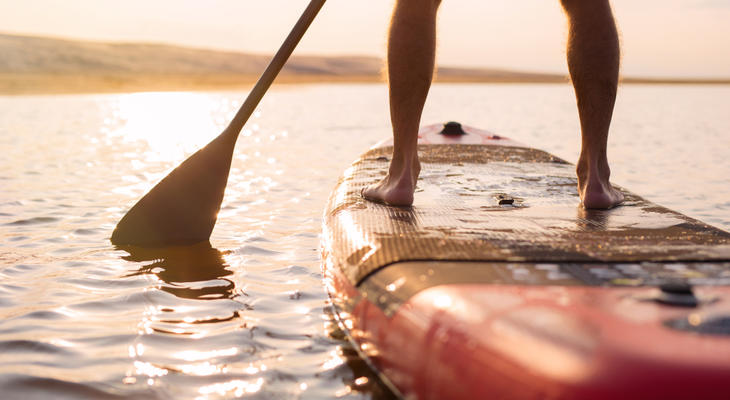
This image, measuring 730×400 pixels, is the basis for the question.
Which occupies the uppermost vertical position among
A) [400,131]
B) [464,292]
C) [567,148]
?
[400,131]

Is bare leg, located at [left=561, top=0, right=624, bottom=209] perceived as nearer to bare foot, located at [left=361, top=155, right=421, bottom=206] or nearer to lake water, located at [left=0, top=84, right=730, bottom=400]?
bare foot, located at [left=361, top=155, right=421, bottom=206]

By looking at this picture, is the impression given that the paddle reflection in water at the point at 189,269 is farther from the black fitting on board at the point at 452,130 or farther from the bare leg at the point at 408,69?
the black fitting on board at the point at 452,130

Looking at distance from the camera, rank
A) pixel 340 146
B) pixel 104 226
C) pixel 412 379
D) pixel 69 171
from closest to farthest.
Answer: pixel 412 379 < pixel 104 226 < pixel 69 171 < pixel 340 146

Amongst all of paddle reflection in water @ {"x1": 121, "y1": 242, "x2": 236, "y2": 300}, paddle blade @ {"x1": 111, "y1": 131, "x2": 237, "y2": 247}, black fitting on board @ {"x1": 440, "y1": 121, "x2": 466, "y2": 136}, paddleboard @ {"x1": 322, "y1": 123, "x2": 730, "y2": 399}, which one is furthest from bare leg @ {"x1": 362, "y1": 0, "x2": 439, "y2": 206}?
black fitting on board @ {"x1": 440, "y1": 121, "x2": 466, "y2": 136}

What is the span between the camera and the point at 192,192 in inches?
117

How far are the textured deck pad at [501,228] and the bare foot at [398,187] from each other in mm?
53

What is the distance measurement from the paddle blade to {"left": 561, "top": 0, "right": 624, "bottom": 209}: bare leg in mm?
1590

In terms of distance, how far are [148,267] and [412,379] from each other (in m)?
1.75

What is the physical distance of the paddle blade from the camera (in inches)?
117

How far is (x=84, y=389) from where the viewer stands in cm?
170

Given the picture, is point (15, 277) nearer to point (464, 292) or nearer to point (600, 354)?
point (464, 292)

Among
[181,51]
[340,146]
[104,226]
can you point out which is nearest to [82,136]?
[340,146]

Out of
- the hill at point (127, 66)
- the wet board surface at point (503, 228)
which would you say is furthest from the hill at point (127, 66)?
the wet board surface at point (503, 228)

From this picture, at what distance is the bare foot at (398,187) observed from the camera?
232cm
